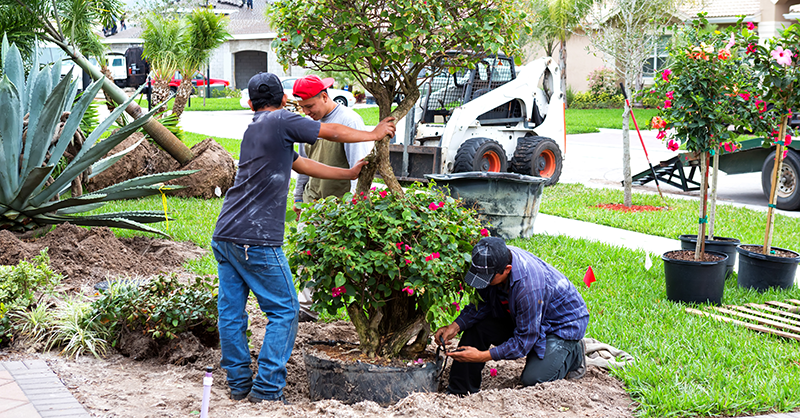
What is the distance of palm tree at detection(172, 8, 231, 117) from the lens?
46.5 ft

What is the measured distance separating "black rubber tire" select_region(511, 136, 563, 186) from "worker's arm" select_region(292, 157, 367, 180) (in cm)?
766

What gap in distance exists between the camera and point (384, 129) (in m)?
3.73

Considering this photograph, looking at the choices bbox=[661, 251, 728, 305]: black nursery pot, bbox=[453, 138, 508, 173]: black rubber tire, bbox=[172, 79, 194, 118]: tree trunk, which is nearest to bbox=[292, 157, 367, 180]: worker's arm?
bbox=[661, 251, 728, 305]: black nursery pot

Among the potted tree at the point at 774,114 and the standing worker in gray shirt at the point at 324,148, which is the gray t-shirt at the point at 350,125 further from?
the potted tree at the point at 774,114

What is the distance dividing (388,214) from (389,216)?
3 cm

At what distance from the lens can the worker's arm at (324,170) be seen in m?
4.14

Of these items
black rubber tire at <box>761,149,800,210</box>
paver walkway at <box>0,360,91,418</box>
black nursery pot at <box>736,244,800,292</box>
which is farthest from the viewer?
black rubber tire at <box>761,149,800,210</box>

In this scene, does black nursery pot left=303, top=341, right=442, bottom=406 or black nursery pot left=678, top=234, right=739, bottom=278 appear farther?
black nursery pot left=678, top=234, right=739, bottom=278

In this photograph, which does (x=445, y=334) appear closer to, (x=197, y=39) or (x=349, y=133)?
(x=349, y=133)

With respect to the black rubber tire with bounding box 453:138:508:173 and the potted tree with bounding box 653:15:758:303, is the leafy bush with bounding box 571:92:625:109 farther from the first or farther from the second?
the potted tree with bounding box 653:15:758:303


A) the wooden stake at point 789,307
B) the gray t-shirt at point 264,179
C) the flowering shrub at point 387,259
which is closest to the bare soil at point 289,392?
the flowering shrub at point 387,259

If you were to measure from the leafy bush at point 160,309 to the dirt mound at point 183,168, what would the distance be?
5303mm

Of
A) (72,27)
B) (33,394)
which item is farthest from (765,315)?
(72,27)

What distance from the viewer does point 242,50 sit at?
45.4 m
